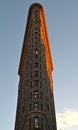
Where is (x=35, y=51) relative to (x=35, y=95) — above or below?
above

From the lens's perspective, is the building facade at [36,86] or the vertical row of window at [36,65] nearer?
the building facade at [36,86]

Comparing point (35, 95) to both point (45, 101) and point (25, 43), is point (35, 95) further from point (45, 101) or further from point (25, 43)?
point (25, 43)

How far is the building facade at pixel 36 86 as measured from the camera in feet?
230

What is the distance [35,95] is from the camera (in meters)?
75.0

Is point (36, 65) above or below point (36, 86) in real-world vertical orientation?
above

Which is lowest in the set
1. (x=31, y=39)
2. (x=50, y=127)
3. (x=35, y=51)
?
(x=50, y=127)

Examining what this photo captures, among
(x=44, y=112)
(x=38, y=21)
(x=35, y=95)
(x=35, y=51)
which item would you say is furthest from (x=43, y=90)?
(x=38, y=21)

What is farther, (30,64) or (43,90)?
(30,64)

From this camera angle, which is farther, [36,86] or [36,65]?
[36,65]

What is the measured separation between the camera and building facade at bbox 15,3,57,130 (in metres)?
70.2

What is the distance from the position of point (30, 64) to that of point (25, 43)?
2365 cm

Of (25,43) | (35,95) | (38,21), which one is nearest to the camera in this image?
(35,95)

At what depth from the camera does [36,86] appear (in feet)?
253

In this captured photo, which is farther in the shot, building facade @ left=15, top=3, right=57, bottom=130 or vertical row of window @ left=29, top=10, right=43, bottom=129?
vertical row of window @ left=29, top=10, right=43, bottom=129
